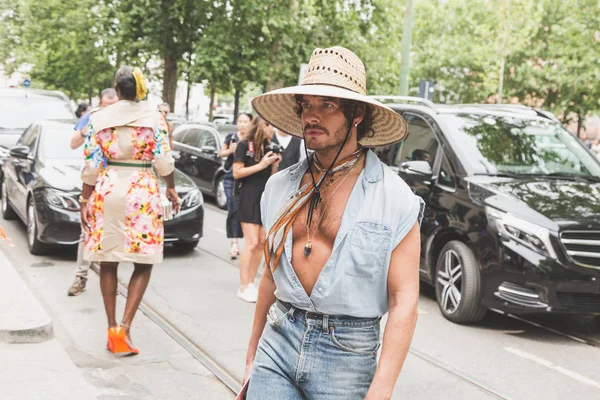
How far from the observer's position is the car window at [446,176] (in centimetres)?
734

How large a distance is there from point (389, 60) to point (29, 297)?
828 inches

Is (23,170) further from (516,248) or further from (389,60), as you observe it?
(389,60)

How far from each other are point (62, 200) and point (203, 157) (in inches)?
269

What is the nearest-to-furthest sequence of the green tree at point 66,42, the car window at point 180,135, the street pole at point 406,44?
the street pole at point 406,44, the car window at point 180,135, the green tree at point 66,42

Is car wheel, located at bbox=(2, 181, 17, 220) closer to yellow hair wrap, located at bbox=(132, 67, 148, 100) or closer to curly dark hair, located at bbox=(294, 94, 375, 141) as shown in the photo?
yellow hair wrap, located at bbox=(132, 67, 148, 100)

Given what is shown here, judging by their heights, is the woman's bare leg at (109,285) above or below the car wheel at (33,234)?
above

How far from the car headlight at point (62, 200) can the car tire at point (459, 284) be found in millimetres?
4024

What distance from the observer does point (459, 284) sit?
7016mm

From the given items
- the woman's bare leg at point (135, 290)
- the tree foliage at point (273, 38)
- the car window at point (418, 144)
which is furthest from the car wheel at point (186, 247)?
the tree foliage at point (273, 38)

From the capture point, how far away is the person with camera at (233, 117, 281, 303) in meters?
7.32

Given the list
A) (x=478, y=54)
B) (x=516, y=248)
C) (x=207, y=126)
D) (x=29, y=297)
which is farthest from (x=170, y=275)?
(x=478, y=54)

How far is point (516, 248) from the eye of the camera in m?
6.42

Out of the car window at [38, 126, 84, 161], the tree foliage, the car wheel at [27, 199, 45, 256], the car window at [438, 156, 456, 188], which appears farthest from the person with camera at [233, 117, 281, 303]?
the tree foliage

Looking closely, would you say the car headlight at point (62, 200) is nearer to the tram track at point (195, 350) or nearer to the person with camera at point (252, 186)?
the tram track at point (195, 350)
